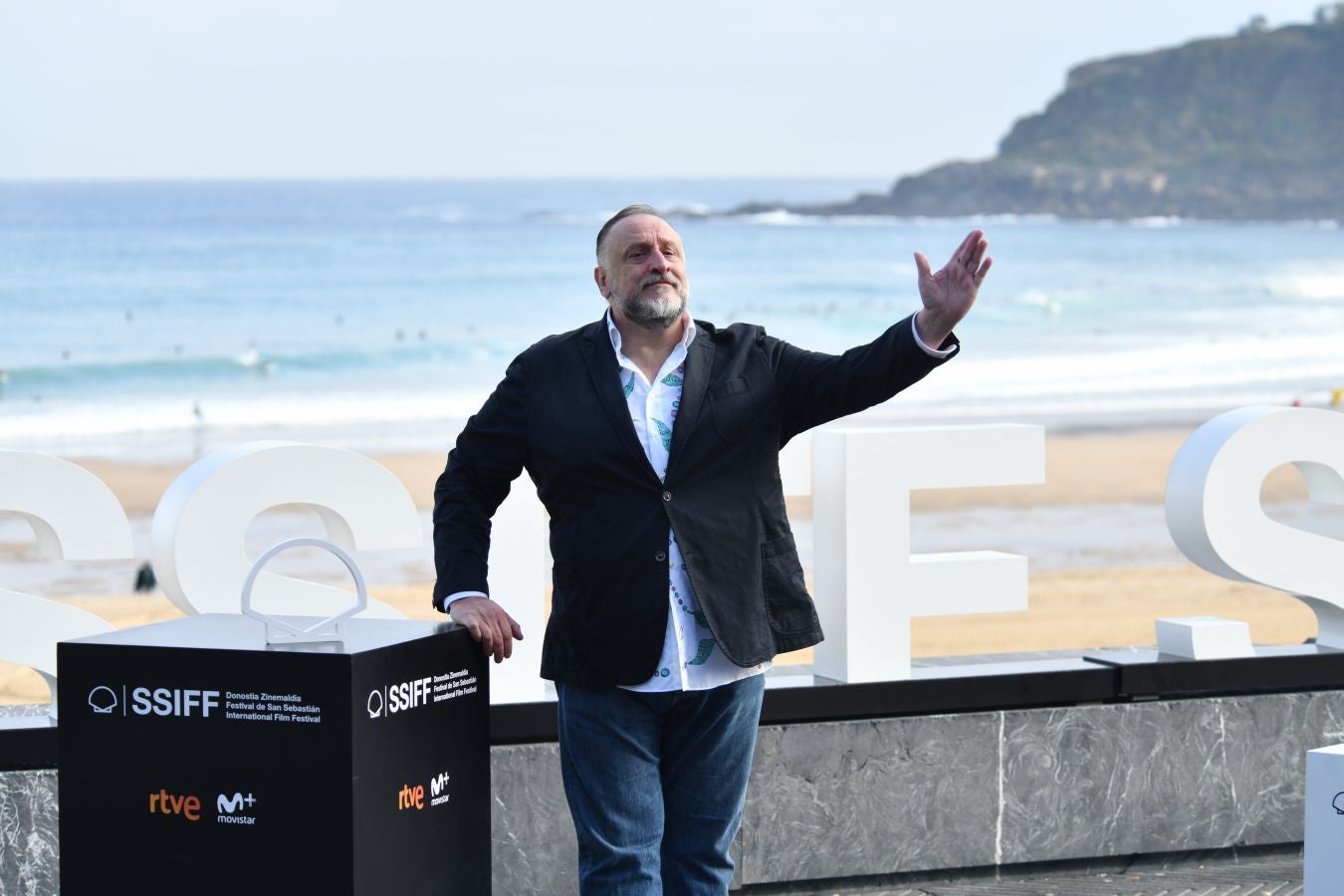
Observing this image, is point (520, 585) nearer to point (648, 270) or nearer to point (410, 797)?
point (648, 270)

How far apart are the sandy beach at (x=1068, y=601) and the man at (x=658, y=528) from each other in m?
4.74

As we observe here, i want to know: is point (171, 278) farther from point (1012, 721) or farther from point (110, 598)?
point (1012, 721)

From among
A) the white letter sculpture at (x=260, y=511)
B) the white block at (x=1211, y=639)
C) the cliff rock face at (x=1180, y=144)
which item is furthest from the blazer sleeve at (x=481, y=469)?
the cliff rock face at (x=1180, y=144)

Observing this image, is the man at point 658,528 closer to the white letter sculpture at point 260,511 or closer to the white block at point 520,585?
the white letter sculpture at point 260,511

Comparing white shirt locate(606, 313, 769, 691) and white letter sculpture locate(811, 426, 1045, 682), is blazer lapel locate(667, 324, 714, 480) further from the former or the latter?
white letter sculpture locate(811, 426, 1045, 682)

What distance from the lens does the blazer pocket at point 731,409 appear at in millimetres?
3730

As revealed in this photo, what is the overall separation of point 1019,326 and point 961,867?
36.1m

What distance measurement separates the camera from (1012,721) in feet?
17.8

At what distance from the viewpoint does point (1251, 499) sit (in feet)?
18.3

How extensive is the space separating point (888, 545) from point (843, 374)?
5.49ft

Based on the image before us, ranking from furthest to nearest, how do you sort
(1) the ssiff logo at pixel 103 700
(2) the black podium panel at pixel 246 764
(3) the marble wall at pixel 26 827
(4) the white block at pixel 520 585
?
1. (4) the white block at pixel 520 585
2. (3) the marble wall at pixel 26 827
3. (1) the ssiff logo at pixel 103 700
4. (2) the black podium panel at pixel 246 764

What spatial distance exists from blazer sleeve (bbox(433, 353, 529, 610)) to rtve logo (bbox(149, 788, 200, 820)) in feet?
2.65

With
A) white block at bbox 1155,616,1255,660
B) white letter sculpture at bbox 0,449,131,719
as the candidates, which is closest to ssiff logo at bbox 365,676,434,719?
white letter sculpture at bbox 0,449,131,719

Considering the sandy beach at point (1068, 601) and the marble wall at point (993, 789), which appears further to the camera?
the sandy beach at point (1068, 601)
